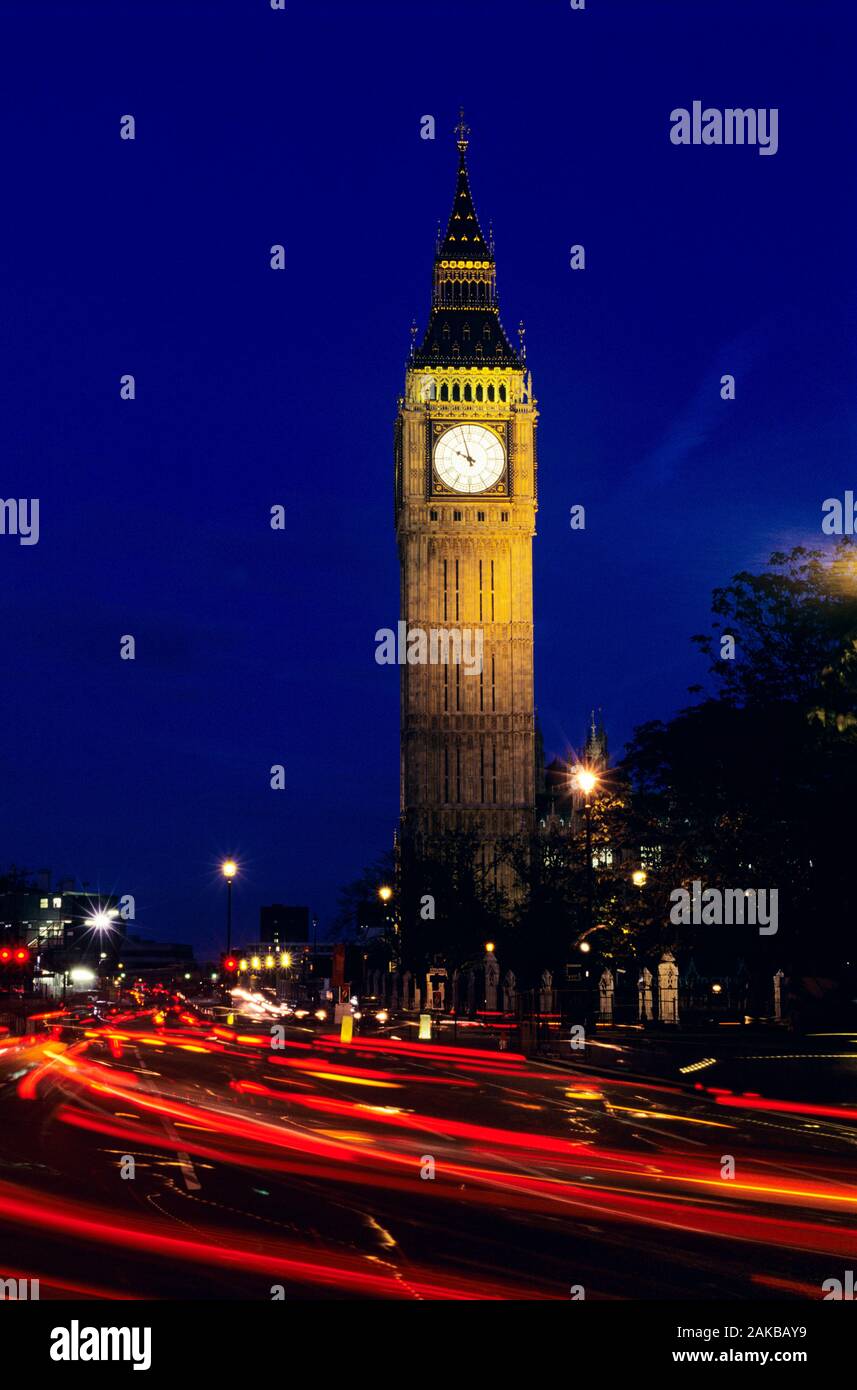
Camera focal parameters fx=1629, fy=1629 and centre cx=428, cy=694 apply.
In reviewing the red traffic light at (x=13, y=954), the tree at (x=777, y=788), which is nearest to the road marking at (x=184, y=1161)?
the tree at (x=777, y=788)

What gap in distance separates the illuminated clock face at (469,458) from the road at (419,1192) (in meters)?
110

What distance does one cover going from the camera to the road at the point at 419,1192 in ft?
40.1

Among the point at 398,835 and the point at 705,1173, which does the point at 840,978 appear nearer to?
the point at 705,1173

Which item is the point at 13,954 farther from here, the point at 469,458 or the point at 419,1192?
the point at 469,458

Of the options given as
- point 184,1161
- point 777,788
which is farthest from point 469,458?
point 184,1161

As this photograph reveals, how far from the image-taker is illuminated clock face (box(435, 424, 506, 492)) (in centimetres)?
14188

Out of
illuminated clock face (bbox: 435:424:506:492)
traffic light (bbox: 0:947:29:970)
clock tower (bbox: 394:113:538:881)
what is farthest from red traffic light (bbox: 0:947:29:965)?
illuminated clock face (bbox: 435:424:506:492)

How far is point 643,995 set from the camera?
232ft

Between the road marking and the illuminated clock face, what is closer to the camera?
the road marking

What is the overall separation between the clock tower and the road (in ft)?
345

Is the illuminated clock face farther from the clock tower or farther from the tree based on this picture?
the tree

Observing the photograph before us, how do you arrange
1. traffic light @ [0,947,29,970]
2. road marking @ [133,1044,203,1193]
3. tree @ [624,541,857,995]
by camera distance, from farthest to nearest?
traffic light @ [0,947,29,970], tree @ [624,541,857,995], road marking @ [133,1044,203,1193]
